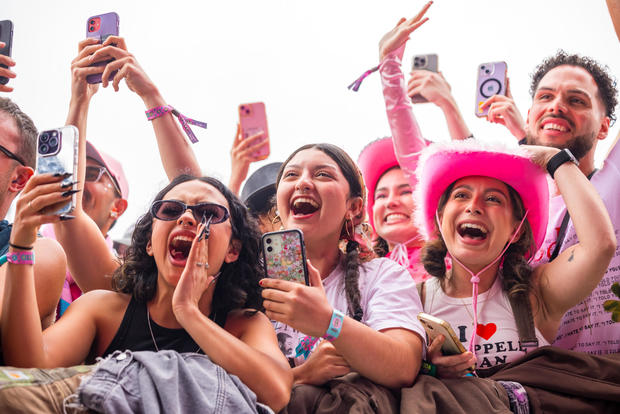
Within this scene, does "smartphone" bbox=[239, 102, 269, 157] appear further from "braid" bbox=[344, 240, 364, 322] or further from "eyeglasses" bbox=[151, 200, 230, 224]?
"eyeglasses" bbox=[151, 200, 230, 224]

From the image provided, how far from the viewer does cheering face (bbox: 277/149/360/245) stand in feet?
7.47

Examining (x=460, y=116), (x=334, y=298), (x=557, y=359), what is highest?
(x=460, y=116)

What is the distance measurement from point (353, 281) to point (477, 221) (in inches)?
21.5

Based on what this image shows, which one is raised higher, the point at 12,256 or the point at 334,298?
the point at 12,256

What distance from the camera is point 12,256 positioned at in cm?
155

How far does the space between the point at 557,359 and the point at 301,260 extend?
0.92 meters

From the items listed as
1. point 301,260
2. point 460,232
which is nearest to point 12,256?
point 301,260

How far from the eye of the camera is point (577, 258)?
81.4 inches

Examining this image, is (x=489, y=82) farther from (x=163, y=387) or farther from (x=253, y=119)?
(x=163, y=387)

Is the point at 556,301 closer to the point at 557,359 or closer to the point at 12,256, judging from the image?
the point at 557,359

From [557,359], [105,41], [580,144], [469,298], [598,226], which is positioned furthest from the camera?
[580,144]

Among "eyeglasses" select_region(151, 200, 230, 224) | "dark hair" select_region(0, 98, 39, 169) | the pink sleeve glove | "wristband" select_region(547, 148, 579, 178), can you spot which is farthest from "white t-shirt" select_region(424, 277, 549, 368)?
"dark hair" select_region(0, 98, 39, 169)

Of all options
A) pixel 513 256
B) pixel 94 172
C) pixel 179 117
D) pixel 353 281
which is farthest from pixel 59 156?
pixel 513 256

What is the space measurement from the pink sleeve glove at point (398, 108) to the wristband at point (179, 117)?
1112 mm
